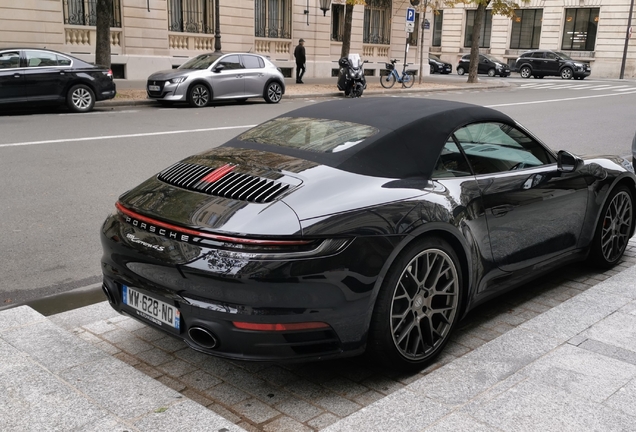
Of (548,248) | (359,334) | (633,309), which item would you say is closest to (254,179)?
(359,334)

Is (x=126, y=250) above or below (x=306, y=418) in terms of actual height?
above

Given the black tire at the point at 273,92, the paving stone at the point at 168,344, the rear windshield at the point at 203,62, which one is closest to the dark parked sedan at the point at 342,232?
the paving stone at the point at 168,344

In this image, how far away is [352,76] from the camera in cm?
2325

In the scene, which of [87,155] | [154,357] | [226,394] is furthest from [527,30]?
[226,394]

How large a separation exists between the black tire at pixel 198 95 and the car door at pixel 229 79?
9.5 inches

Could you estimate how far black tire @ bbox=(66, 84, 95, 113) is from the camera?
53.5 ft

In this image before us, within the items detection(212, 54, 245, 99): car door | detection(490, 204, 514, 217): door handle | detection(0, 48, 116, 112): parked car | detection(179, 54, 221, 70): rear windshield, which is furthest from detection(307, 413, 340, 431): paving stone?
detection(179, 54, 221, 70): rear windshield

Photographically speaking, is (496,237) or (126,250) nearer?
(126,250)

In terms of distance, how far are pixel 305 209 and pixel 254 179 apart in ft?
1.46

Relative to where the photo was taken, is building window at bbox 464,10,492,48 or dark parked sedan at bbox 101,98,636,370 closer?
dark parked sedan at bbox 101,98,636,370

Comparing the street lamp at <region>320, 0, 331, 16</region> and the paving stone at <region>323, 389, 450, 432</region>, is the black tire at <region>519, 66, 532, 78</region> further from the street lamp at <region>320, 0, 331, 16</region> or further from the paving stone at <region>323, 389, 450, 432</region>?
the paving stone at <region>323, 389, 450, 432</region>

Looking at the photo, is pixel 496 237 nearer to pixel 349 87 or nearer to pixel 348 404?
pixel 348 404

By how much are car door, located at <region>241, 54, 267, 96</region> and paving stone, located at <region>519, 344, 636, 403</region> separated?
1702 centimetres

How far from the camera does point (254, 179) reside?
11.8 feet
